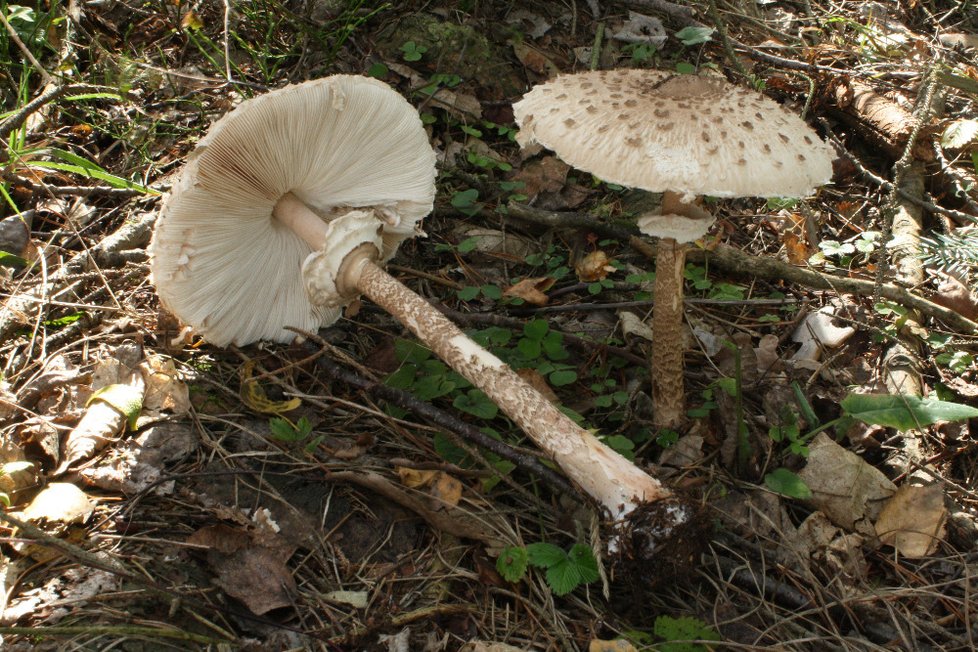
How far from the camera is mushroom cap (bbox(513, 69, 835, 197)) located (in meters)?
2.21

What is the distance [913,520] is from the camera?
8.77 ft

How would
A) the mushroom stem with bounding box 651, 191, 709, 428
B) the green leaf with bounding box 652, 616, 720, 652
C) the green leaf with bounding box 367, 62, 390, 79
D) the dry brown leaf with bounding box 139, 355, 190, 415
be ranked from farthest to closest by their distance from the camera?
1. the green leaf with bounding box 367, 62, 390, 79
2. the dry brown leaf with bounding box 139, 355, 190, 415
3. the mushroom stem with bounding box 651, 191, 709, 428
4. the green leaf with bounding box 652, 616, 720, 652

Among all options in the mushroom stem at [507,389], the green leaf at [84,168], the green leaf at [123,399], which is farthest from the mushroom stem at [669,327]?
the green leaf at [84,168]

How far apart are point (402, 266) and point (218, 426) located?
1343mm

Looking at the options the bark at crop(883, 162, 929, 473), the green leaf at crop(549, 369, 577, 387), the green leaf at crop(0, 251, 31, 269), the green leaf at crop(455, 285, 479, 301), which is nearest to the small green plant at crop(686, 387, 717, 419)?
the green leaf at crop(549, 369, 577, 387)

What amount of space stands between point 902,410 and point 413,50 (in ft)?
11.2

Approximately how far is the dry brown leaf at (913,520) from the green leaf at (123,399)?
2940 mm

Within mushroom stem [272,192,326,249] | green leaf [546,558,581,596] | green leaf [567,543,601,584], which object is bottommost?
green leaf [567,543,601,584]

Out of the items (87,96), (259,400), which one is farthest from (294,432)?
(87,96)

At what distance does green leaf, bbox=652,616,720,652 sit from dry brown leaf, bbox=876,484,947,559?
37.7 inches

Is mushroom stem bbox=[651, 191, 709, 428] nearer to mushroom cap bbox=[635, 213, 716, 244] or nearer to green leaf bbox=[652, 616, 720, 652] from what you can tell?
mushroom cap bbox=[635, 213, 716, 244]

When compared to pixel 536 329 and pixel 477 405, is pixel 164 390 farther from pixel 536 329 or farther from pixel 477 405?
pixel 536 329

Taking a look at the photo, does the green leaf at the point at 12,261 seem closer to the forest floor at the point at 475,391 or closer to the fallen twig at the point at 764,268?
the forest floor at the point at 475,391

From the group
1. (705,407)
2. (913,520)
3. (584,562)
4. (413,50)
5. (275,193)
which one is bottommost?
(913,520)
